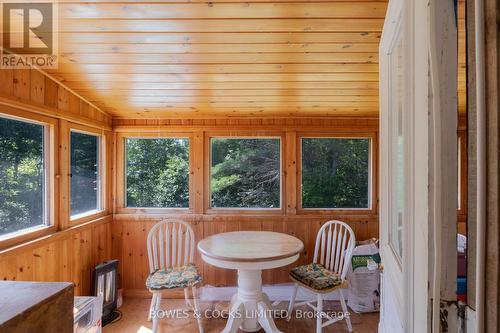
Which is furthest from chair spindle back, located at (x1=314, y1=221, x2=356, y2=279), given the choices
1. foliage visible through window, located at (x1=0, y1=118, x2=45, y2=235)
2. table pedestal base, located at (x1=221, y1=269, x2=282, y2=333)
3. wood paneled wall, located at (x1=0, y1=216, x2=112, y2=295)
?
foliage visible through window, located at (x1=0, y1=118, x2=45, y2=235)

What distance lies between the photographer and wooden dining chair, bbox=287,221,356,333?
7.56 ft

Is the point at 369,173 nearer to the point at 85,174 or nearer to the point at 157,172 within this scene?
the point at 157,172

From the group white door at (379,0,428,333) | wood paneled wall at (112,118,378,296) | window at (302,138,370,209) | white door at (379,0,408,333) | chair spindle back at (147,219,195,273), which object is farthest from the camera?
window at (302,138,370,209)

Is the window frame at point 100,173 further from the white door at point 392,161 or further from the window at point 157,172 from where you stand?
the white door at point 392,161

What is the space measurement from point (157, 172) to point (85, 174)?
72 cm

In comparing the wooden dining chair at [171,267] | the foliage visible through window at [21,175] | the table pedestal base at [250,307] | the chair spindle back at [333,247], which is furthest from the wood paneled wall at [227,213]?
the foliage visible through window at [21,175]

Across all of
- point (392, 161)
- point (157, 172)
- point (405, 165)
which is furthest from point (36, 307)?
point (157, 172)

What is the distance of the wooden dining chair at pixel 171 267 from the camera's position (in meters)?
2.35

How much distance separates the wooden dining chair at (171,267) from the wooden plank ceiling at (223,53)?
1.30m

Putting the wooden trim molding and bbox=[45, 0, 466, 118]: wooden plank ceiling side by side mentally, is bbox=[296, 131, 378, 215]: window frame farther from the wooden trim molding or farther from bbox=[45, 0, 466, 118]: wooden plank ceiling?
bbox=[45, 0, 466, 118]: wooden plank ceiling

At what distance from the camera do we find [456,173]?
53 cm

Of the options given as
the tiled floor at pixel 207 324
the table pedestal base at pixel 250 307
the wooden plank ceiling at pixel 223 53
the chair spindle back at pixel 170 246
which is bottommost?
the tiled floor at pixel 207 324

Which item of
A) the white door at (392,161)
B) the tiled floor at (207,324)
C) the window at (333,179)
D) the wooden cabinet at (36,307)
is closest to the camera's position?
the wooden cabinet at (36,307)

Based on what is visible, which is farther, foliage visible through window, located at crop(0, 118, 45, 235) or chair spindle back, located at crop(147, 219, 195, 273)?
chair spindle back, located at crop(147, 219, 195, 273)
